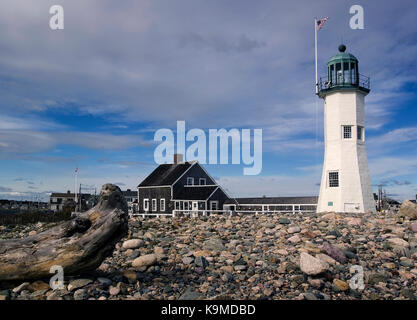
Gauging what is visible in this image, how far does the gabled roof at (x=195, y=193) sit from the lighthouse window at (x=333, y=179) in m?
12.0

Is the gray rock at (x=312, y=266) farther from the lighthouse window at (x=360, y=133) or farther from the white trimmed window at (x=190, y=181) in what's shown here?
the white trimmed window at (x=190, y=181)

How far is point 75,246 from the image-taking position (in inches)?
309

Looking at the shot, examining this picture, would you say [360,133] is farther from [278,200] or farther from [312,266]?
[312,266]

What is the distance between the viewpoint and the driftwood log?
7.82 m

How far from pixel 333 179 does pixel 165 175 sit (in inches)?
738

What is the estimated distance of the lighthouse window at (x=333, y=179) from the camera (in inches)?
886

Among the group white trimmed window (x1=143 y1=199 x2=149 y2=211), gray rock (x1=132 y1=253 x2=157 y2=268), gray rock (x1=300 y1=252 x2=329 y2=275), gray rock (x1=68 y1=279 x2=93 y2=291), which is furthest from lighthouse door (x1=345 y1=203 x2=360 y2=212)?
white trimmed window (x1=143 y1=199 x2=149 y2=211)

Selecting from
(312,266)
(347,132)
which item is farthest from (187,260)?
(347,132)

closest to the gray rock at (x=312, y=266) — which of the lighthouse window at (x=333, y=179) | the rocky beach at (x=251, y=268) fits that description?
the rocky beach at (x=251, y=268)
